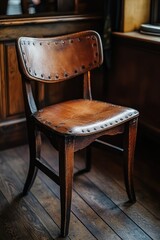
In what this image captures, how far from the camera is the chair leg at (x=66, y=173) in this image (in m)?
1.61

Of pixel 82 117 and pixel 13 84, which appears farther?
pixel 13 84

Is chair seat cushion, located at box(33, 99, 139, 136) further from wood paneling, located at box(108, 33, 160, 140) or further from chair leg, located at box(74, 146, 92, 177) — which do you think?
wood paneling, located at box(108, 33, 160, 140)

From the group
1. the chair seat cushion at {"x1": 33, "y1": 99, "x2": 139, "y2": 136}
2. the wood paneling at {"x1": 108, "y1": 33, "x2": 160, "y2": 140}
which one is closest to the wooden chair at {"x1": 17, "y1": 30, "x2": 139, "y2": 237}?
the chair seat cushion at {"x1": 33, "y1": 99, "x2": 139, "y2": 136}

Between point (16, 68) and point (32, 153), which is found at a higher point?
point (16, 68)

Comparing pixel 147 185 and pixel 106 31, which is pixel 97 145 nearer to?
pixel 147 185

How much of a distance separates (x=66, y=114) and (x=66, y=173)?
1.02ft

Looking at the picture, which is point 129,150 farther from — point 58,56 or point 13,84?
point 13,84

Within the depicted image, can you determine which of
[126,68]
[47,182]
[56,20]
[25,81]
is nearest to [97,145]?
[47,182]

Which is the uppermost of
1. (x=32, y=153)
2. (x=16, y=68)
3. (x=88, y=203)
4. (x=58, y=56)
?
(x=58, y=56)

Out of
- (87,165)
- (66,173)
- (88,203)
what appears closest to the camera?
(66,173)

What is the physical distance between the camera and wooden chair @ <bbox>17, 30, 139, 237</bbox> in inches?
64.8

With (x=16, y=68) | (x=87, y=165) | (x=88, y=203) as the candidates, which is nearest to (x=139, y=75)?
(x=87, y=165)

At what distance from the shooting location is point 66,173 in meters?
1.63

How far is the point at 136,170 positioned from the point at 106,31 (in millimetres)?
931
